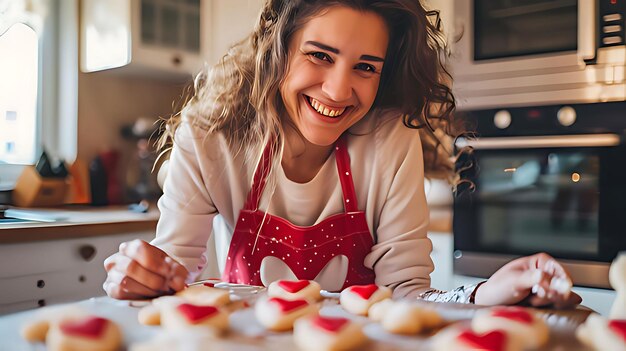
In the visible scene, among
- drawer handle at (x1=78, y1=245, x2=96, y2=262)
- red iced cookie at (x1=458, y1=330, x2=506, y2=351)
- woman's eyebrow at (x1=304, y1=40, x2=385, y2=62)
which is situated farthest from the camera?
drawer handle at (x1=78, y1=245, x2=96, y2=262)

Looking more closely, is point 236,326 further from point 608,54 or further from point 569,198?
point 608,54

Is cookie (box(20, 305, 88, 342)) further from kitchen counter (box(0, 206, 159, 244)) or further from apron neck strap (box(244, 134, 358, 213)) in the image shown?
kitchen counter (box(0, 206, 159, 244))

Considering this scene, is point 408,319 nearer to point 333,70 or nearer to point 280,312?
point 280,312

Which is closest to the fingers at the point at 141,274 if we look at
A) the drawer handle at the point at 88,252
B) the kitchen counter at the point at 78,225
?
the kitchen counter at the point at 78,225

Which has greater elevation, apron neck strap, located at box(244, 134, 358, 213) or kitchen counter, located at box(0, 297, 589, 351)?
apron neck strap, located at box(244, 134, 358, 213)

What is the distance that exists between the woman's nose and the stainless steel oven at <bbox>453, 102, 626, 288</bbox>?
2.53 feet

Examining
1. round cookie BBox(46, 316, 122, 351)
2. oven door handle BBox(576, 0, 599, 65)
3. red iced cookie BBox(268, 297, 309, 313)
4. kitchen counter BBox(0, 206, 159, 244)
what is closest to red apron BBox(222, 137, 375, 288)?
red iced cookie BBox(268, 297, 309, 313)

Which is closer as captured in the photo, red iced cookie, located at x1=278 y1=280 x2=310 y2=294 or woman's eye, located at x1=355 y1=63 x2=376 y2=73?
red iced cookie, located at x1=278 y1=280 x2=310 y2=294

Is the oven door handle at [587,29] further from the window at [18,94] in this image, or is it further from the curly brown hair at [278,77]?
the window at [18,94]

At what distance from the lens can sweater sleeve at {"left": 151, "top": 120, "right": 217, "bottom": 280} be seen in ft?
3.26

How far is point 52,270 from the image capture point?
1494mm

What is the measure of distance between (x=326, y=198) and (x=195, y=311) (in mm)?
507

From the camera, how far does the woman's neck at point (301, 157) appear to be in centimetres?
110

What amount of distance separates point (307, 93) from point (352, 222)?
26 centimetres
